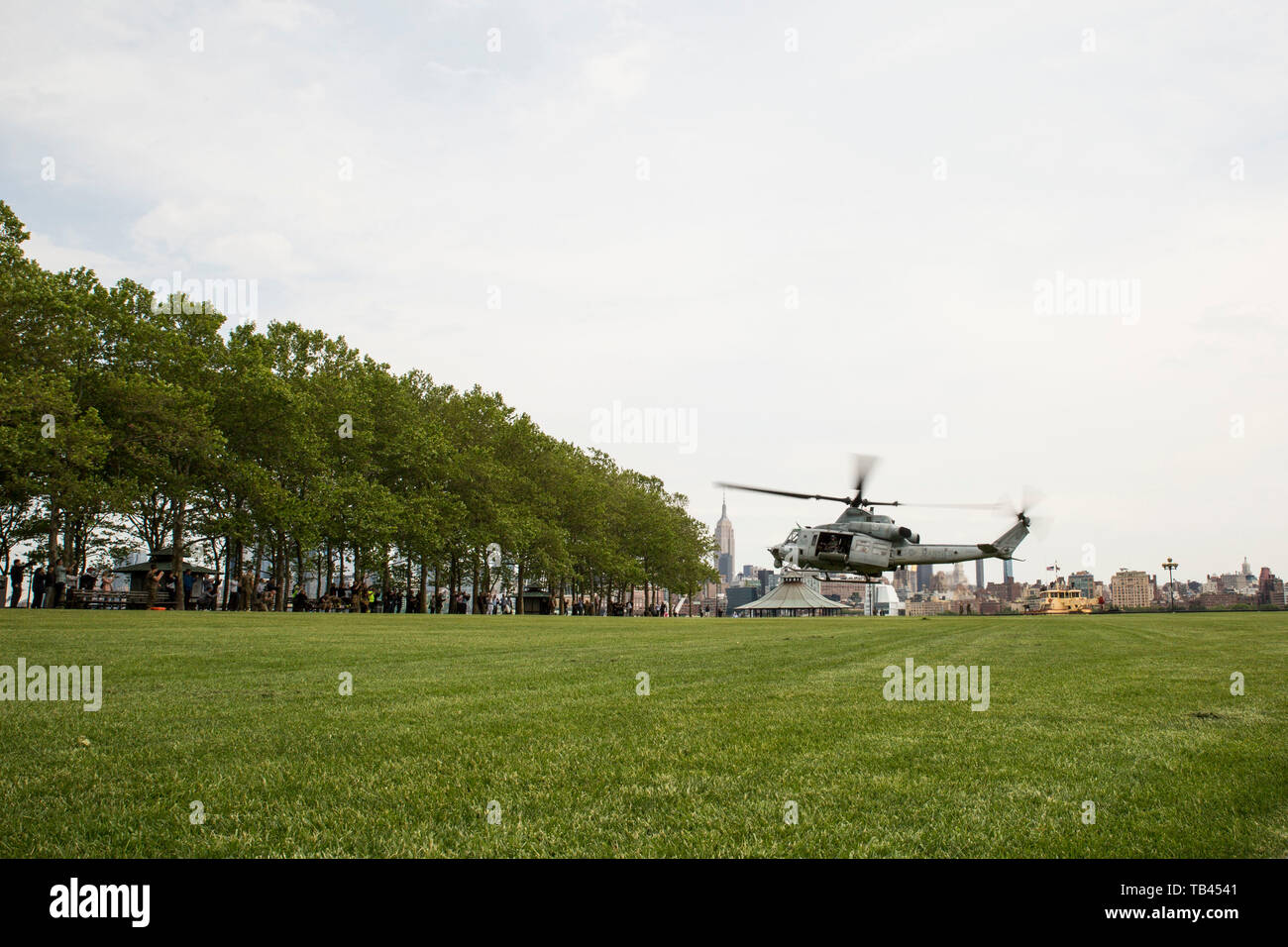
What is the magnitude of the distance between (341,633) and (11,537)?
39.6 m

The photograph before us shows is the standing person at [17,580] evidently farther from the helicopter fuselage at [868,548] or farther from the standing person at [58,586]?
the helicopter fuselage at [868,548]

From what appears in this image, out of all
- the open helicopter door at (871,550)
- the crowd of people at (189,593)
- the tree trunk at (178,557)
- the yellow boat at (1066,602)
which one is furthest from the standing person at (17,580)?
the yellow boat at (1066,602)

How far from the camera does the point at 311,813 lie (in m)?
4.39

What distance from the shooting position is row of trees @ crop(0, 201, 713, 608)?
1425 inches

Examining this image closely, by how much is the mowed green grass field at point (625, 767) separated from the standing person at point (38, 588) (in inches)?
1271

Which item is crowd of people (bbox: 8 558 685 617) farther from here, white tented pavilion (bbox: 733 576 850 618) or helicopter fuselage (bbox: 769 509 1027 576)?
white tented pavilion (bbox: 733 576 850 618)

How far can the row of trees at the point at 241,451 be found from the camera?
119 feet

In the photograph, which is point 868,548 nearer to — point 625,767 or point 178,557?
point 178,557

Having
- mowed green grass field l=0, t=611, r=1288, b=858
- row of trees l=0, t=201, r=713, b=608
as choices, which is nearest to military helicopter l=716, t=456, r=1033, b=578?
row of trees l=0, t=201, r=713, b=608

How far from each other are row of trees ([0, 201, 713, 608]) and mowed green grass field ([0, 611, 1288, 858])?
103ft

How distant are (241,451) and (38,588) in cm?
1360
